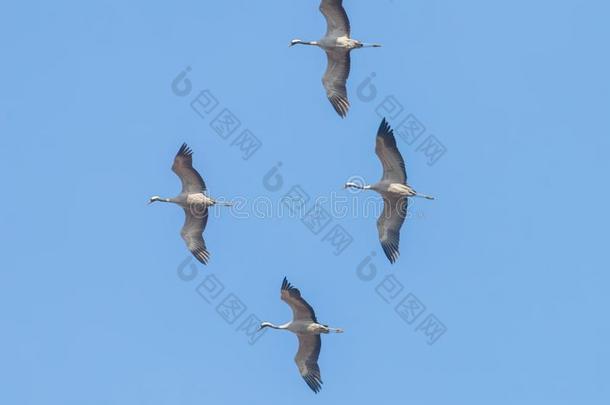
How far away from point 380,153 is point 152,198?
1041 cm

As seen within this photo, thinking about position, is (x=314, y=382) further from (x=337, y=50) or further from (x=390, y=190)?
(x=337, y=50)

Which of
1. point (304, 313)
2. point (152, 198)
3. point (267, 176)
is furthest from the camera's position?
point (152, 198)

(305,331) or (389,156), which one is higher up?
(389,156)

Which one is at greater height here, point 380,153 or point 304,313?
point 380,153

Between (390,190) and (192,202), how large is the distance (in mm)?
7265

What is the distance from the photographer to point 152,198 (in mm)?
57656

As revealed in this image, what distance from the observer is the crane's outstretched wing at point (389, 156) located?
50531 mm

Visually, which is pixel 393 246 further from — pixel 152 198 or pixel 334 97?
pixel 152 198

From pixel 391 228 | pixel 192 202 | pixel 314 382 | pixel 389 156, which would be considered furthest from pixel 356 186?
pixel 314 382

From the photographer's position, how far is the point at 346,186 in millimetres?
54531

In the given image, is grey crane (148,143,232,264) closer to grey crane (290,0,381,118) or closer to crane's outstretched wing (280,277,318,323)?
grey crane (290,0,381,118)

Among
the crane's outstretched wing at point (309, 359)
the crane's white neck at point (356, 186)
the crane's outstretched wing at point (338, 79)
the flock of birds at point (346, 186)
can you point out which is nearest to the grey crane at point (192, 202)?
the flock of birds at point (346, 186)

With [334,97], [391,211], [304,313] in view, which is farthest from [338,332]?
[334,97]

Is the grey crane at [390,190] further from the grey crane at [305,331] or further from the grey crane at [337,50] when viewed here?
the grey crane at [305,331]
